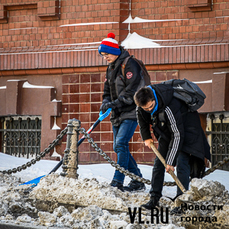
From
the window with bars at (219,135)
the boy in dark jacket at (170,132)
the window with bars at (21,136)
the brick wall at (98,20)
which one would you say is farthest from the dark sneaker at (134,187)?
the window with bars at (21,136)

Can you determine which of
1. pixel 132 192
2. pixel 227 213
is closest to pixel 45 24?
pixel 132 192

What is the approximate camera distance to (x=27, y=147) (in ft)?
30.6

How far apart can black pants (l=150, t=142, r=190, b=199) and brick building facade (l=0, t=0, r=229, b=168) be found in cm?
374

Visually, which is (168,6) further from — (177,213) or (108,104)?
(177,213)

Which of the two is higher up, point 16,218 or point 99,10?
point 99,10

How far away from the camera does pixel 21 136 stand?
941cm

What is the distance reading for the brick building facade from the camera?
8.25 meters

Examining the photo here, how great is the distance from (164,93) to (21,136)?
5740 mm

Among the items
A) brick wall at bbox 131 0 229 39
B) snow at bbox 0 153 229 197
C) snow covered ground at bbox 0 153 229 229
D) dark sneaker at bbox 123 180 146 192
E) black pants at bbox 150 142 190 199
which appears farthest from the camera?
brick wall at bbox 131 0 229 39

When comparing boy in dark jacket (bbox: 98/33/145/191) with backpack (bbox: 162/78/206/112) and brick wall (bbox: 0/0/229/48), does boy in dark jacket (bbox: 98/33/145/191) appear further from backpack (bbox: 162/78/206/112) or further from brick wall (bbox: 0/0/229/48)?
brick wall (bbox: 0/0/229/48)

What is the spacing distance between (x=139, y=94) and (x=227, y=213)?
4.44ft

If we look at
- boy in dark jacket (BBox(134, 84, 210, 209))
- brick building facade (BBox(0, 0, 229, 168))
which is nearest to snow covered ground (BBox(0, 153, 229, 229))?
boy in dark jacket (BBox(134, 84, 210, 209))

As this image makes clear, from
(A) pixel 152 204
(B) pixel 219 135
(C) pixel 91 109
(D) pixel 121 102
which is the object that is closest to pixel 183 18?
(B) pixel 219 135

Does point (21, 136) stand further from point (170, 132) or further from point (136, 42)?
point (170, 132)
